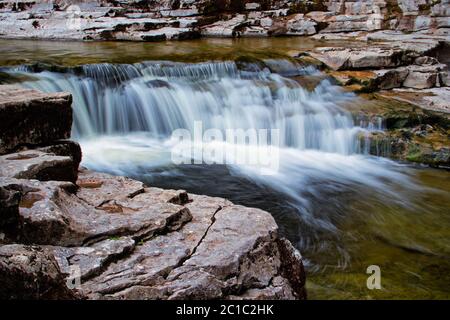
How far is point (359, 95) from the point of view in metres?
10.7

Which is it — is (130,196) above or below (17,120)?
below

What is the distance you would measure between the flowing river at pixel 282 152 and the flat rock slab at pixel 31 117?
236cm

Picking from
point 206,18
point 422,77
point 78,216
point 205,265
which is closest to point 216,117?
point 422,77

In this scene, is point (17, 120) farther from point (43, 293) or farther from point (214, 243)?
point (43, 293)

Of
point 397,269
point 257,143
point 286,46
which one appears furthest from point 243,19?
point 397,269

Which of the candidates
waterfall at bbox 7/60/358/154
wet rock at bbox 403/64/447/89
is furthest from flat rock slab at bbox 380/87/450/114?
waterfall at bbox 7/60/358/154

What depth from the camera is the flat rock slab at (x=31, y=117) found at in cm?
441

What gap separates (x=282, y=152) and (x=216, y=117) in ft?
5.57

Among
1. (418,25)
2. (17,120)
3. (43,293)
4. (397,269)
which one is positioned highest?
(418,25)

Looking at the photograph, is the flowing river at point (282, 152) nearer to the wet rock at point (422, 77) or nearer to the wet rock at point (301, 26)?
the wet rock at point (422, 77)

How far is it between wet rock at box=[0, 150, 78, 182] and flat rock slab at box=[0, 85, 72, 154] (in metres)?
0.17

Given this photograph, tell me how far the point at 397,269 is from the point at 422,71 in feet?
25.7

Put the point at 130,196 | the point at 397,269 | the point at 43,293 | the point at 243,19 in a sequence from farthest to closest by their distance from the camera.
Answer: the point at 243,19 < the point at 397,269 < the point at 130,196 < the point at 43,293
